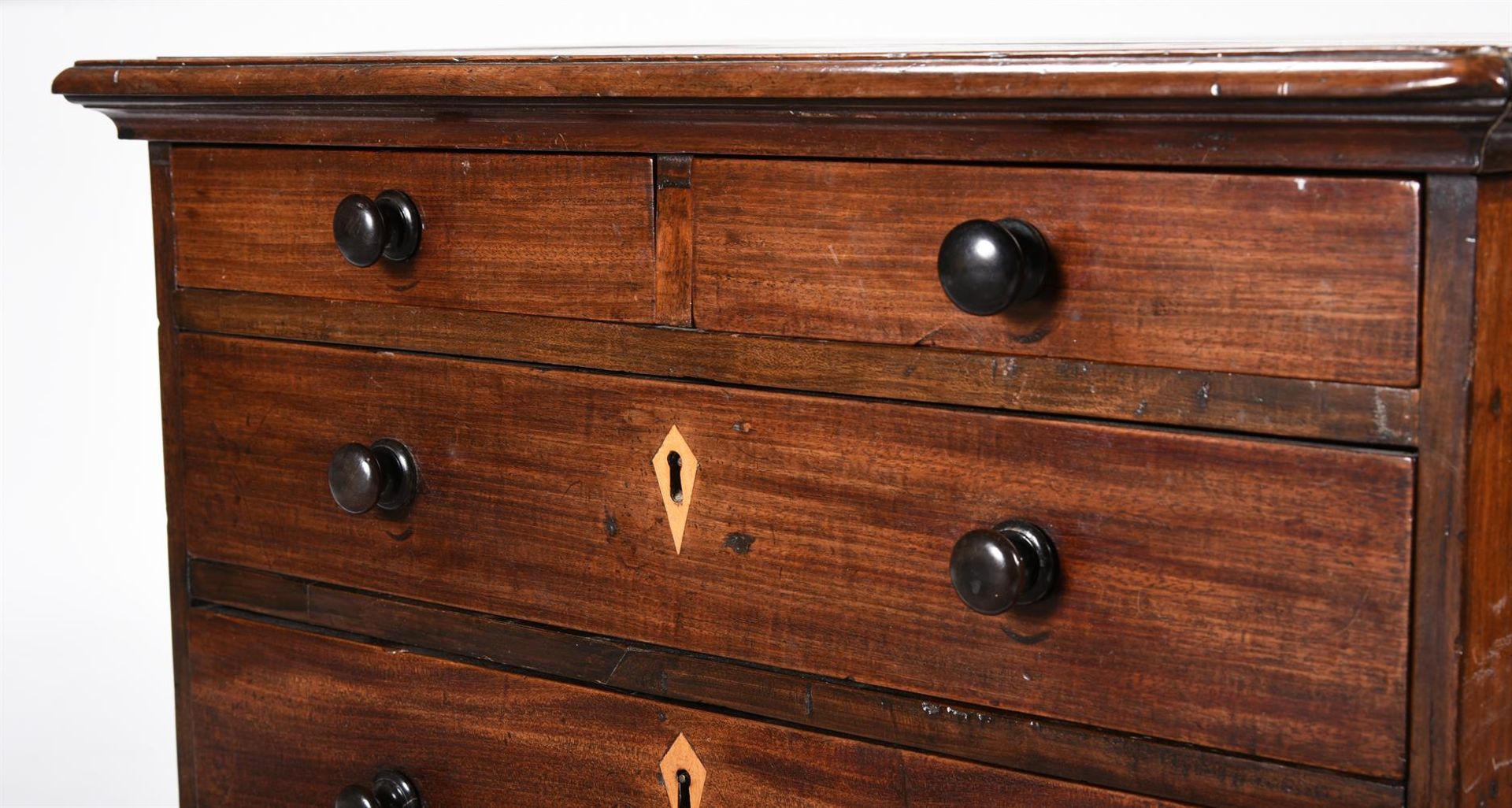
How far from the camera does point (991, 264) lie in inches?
48.2

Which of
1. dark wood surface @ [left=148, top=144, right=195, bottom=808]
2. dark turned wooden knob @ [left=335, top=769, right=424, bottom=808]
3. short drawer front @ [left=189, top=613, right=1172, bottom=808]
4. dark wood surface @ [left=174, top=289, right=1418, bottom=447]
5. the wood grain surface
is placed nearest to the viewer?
the wood grain surface

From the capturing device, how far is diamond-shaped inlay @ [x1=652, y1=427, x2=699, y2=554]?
4.74ft

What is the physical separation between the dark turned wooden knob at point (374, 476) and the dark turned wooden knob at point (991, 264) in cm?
55

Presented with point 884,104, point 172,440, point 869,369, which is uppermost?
point 884,104

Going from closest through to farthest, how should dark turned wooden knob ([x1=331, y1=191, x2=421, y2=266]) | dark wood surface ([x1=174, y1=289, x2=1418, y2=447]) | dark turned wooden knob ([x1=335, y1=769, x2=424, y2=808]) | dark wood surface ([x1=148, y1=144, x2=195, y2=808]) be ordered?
dark wood surface ([x1=174, y1=289, x2=1418, y2=447]) → dark turned wooden knob ([x1=331, y1=191, x2=421, y2=266]) → dark turned wooden knob ([x1=335, y1=769, x2=424, y2=808]) → dark wood surface ([x1=148, y1=144, x2=195, y2=808])

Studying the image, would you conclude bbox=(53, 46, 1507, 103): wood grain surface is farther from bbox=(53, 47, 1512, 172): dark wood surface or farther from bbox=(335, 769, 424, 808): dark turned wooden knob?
bbox=(335, 769, 424, 808): dark turned wooden knob

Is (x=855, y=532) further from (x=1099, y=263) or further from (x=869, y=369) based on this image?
(x=1099, y=263)

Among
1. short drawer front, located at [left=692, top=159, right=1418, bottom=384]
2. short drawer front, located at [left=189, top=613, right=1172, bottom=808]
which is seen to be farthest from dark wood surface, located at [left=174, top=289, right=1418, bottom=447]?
short drawer front, located at [left=189, top=613, right=1172, bottom=808]

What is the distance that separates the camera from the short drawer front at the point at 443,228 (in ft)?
4.77

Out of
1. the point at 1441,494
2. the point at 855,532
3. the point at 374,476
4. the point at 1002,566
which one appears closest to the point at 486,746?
the point at 374,476

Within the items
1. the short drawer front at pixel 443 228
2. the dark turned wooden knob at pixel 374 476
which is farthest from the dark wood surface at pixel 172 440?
the dark turned wooden knob at pixel 374 476

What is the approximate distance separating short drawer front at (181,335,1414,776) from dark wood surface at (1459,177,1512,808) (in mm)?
44

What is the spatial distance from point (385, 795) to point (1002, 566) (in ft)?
2.20

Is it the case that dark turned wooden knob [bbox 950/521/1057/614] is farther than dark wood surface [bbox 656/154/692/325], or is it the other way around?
dark wood surface [bbox 656/154/692/325]
